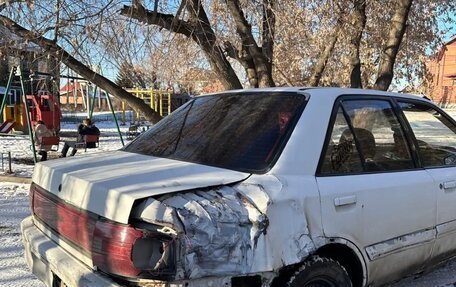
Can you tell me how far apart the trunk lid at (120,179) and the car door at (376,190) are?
66cm

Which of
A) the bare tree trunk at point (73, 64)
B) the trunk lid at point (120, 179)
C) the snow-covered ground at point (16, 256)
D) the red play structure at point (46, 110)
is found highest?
the bare tree trunk at point (73, 64)

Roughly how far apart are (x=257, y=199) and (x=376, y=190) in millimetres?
1007

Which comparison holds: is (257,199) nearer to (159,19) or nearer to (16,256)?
(16,256)

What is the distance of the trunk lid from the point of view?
2.44 m

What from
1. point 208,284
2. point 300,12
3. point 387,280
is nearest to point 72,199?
point 208,284

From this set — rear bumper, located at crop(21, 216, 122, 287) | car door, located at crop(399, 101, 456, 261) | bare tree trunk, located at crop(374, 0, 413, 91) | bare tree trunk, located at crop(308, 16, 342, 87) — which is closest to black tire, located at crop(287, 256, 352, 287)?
rear bumper, located at crop(21, 216, 122, 287)

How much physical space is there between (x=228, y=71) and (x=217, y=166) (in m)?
5.27

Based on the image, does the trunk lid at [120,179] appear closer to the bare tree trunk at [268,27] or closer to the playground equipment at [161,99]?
the bare tree trunk at [268,27]

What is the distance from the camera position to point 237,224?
2.41m

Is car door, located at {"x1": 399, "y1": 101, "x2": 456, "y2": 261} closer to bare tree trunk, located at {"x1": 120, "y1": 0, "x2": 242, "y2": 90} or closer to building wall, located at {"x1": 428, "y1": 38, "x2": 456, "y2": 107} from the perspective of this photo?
bare tree trunk, located at {"x1": 120, "y1": 0, "x2": 242, "y2": 90}

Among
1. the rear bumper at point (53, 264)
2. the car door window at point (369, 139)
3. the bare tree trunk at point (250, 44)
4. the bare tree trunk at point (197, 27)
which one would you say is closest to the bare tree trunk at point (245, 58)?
the bare tree trunk at point (250, 44)

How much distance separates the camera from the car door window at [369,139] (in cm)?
311

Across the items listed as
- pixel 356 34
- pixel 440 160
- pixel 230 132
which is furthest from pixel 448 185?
pixel 356 34

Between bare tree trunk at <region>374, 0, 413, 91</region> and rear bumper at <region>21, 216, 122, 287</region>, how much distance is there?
6885 mm
